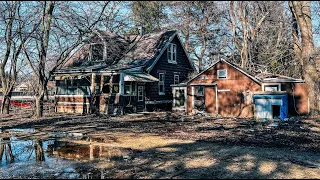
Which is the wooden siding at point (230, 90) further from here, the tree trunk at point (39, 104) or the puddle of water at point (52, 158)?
the puddle of water at point (52, 158)

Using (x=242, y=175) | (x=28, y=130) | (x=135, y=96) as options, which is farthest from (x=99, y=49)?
(x=242, y=175)

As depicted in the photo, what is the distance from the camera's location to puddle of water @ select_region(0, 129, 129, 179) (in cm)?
605

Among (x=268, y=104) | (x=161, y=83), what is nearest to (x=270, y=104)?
(x=268, y=104)

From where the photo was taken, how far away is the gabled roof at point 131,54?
2388 centimetres

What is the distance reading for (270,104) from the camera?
16453 mm

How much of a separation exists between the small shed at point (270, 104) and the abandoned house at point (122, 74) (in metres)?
8.16

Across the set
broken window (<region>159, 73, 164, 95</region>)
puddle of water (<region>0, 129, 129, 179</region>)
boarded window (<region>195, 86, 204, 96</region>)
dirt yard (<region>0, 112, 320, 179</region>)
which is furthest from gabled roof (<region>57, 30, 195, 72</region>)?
puddle of water (<region>0, 129, 129, 179</region>)

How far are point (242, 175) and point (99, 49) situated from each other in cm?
2103

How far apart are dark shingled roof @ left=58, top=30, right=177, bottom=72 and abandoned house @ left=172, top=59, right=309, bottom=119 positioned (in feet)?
14.9

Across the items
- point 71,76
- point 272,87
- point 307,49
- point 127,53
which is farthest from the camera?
point 127,53

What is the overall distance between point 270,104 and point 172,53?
1237 cm

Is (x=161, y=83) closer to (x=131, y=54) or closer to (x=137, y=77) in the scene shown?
(x=131, y=54)

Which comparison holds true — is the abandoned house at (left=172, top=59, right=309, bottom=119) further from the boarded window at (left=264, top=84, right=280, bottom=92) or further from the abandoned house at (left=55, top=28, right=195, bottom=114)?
the abandoned house at (left=55, top=28, right=195, bottom=114)

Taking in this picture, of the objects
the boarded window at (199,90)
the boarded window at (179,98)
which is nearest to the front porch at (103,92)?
the boarded window at (179,98)
